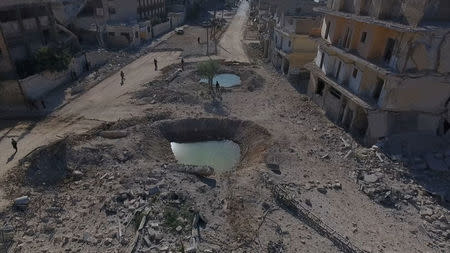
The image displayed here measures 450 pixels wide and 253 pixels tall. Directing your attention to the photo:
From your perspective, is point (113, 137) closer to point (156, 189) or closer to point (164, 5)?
point (156, 189)

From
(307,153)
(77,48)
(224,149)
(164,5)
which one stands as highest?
(164,5)

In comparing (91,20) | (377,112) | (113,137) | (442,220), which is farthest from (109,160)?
(91,20)

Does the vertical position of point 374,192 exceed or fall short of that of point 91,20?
it falls short

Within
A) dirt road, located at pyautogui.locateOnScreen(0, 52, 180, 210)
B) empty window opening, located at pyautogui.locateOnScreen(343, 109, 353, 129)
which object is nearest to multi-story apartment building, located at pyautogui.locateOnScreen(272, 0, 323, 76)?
empty window opening, located at pyautogui.locateOnScreen(343, 109, 353, 129)

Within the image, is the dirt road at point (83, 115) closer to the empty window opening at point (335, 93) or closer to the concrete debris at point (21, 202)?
the concrete debris at point (21, 202)

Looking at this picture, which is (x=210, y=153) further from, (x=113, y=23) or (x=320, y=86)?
(x=113, y=23)

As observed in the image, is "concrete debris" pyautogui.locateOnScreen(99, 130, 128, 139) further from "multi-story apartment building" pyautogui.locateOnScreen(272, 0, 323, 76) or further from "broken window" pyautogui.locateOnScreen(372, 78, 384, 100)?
"multi-story apartment building" pyautogui.locateOnScreen(272, 0, 323, 76)
